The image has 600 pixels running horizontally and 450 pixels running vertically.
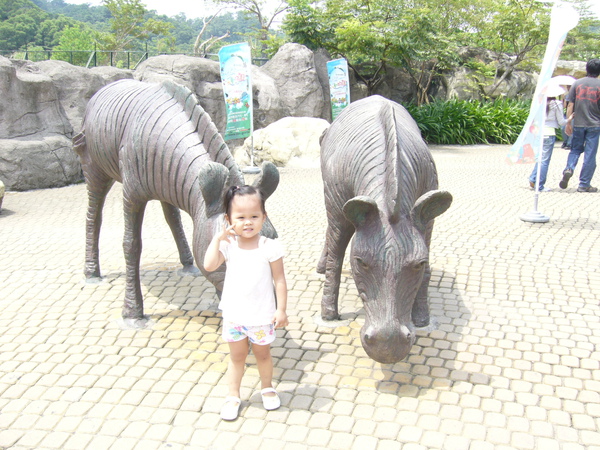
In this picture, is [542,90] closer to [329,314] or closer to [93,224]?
[329,314]

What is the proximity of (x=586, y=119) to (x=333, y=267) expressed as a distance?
6999 mm

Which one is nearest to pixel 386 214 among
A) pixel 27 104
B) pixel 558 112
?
pixel 558 112

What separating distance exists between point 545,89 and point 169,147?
540 centimetres

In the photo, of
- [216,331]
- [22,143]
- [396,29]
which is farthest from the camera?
[396,29]

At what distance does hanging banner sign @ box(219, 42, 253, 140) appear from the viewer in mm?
12280

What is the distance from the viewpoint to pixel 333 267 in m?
4.35

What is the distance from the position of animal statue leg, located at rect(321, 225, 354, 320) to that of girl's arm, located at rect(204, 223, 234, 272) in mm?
1219

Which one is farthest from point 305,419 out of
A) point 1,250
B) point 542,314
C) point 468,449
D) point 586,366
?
point 1,250

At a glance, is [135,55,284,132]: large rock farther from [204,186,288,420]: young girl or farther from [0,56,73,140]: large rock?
[204,186,288,420]: young girl

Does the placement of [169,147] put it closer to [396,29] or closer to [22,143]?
[22,143]

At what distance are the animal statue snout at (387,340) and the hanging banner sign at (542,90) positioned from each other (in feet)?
16.6

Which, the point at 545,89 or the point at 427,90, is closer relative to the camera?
the point at 545,89

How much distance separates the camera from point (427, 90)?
19906 millimetres

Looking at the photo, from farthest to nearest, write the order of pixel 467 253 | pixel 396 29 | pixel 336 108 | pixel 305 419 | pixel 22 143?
pixel 396 29, pixel 336 108, pixel 22 143, pixel 467 253, pixel 305 419
